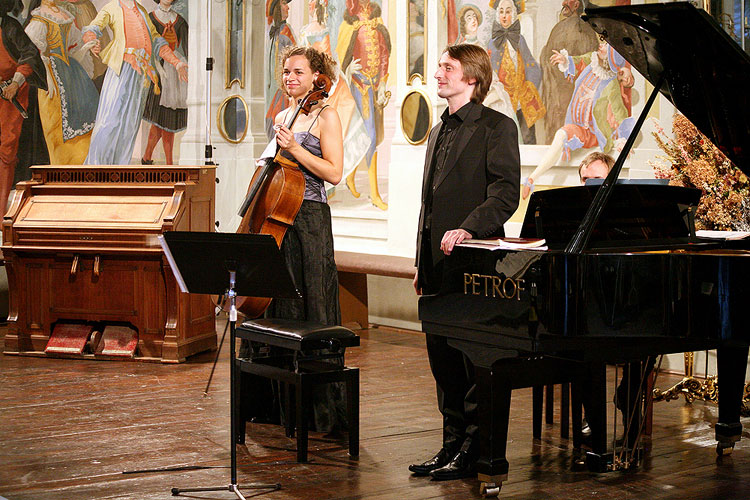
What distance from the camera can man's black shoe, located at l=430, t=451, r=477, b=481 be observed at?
13.2 feet

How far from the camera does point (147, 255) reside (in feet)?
22.1

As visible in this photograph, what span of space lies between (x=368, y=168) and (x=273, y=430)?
458 centimetres

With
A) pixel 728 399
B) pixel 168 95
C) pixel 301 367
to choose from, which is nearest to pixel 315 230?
pixel 301 367

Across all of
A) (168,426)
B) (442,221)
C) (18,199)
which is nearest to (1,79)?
(18,199)

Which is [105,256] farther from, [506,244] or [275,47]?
[275,47]

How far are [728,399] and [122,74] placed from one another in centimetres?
763

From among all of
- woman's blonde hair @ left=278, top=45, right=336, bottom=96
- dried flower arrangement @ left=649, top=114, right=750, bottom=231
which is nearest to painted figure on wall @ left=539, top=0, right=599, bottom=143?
dried flower arrangement @ left=649, top=114, right=750, bottom=231

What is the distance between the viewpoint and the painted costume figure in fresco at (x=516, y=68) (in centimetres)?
763

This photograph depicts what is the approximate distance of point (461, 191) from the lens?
4.02 metres

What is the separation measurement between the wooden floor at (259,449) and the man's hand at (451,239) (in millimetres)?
949

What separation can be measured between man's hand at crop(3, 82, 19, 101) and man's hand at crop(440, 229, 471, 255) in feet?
21.9

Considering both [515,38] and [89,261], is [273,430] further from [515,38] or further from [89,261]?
[515,38]

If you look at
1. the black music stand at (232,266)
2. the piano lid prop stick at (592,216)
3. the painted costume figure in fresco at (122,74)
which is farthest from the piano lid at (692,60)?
the painted costume figure in fresco at (122,74)

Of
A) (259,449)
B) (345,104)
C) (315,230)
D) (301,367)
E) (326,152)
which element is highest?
(345,104)
